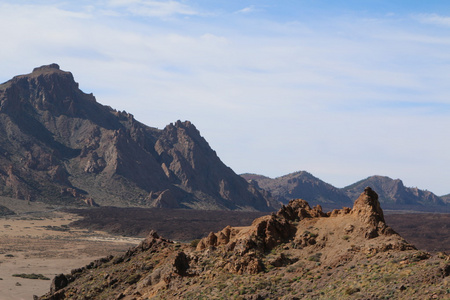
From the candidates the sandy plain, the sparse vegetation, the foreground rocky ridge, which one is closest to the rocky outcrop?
the foreground rocky ridge

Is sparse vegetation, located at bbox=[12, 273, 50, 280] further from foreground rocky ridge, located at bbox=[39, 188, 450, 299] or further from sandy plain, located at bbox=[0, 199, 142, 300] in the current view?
foreground rocky ridge, located at bbox=[39, 188, 450, 299]

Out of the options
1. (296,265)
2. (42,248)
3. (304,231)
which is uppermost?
(304,231)

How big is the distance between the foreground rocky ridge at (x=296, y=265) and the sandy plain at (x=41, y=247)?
29433 millimetres

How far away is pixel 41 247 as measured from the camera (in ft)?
343

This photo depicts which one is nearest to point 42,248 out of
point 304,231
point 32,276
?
point 32,276

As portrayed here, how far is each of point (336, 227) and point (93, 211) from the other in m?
159

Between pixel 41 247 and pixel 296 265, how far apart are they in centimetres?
8381

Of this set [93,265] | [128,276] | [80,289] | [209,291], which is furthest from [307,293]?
[93,265]

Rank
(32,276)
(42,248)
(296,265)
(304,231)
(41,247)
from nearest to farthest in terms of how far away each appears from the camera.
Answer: (296,265) < (304,231) < (32,276) < (42,248) < (41,247)

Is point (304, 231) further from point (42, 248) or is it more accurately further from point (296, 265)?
point (42, 248)

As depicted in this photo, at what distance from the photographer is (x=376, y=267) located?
Answer: 86.5 feet

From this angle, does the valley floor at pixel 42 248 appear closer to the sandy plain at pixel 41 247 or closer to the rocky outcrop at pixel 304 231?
the sandy plain at pixel 41 247

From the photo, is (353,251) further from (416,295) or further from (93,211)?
(93,211)

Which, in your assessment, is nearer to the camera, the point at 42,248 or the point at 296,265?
the point at 296,265
